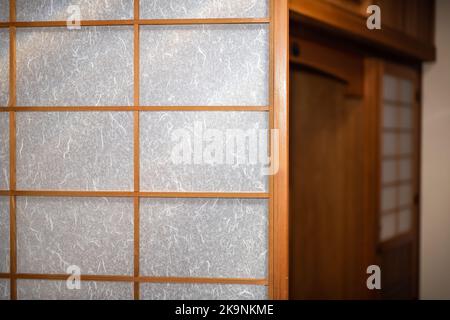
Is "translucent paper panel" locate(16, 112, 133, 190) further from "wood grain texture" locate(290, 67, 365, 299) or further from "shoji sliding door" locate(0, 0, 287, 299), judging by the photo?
"wood grain texture" locate(290, 67, 365, 299)

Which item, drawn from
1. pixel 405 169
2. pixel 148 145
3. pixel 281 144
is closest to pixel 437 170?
pixel 405 169

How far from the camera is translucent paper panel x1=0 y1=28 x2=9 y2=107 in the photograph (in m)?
1.75

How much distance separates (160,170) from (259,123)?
379 millimetres

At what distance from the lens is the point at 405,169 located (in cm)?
372

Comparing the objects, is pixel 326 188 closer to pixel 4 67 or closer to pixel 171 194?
pixel 171 194

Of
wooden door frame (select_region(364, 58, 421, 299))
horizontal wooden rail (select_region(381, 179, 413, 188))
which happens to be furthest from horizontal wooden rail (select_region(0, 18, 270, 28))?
horizontal wooden rail (select_region(381, 179, 413, 188))

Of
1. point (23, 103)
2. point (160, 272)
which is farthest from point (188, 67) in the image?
point (160, 272)

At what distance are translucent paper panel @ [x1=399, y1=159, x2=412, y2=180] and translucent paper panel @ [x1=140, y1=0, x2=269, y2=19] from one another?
233cm

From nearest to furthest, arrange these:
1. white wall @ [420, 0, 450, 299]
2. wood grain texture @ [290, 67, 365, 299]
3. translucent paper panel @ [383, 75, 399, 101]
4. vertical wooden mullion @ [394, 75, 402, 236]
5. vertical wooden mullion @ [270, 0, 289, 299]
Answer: vertical wooden mullion @ [270, 0, 289, 299], wood grain texture @ [290, 67, 365, 299], translucent paper panel @ [383, 75, 399, 101], vertical wooden mullion @ [394, 75, 402, 236], white wall @ [420, 0, 450, 299]

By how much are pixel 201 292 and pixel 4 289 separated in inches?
27.8

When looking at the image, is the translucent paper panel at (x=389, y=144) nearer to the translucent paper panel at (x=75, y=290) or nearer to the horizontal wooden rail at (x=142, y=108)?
the horizontal wooden rail at (x=142, y=108)

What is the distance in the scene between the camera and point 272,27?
1.69 metres
